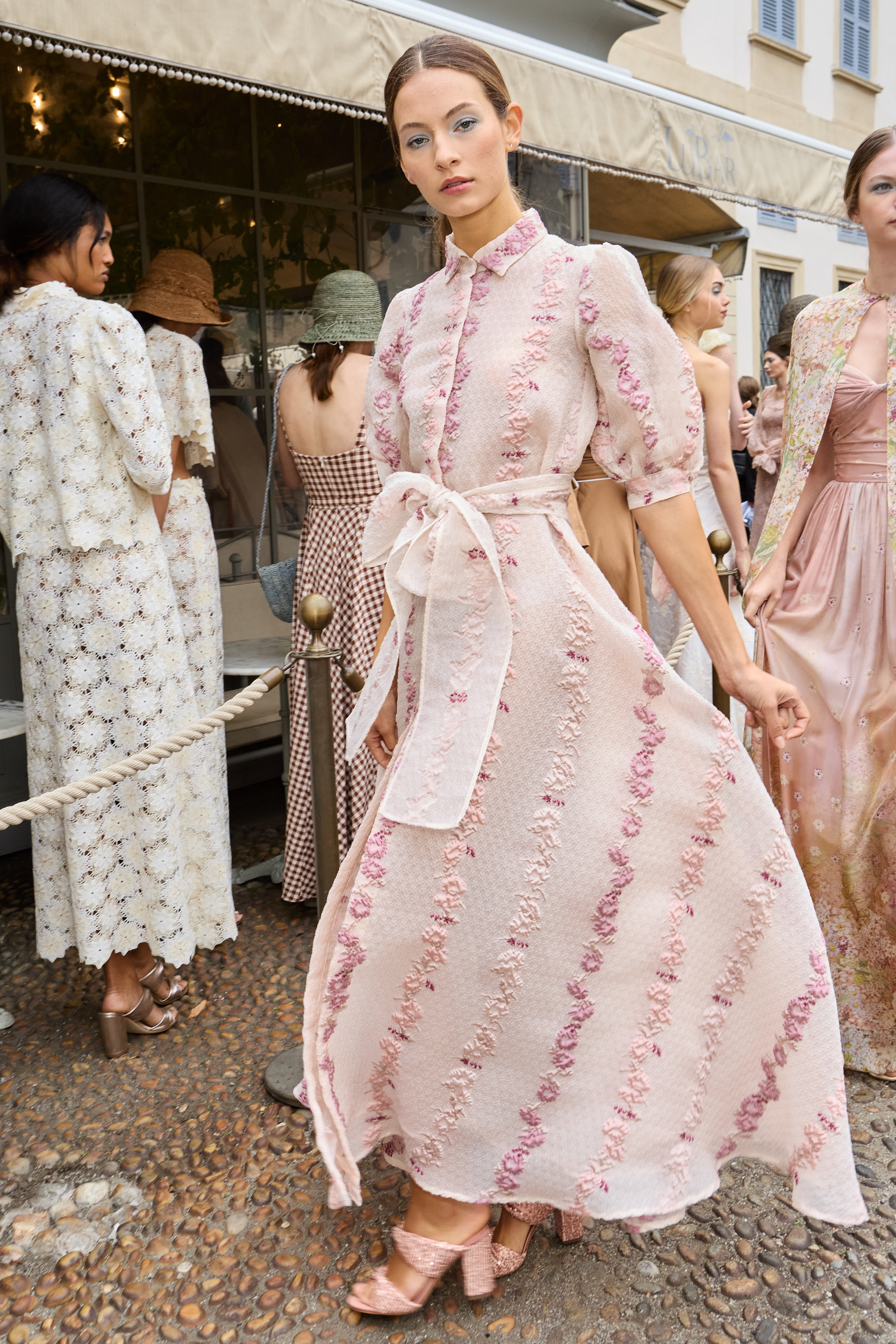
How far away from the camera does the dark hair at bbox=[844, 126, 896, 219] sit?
2.65 m

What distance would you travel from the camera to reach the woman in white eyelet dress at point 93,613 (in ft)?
9.10

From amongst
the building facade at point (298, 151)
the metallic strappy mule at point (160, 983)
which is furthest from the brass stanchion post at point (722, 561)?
the metallic strappy mule at point (160, 983)

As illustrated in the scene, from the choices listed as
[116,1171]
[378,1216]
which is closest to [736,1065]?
[378,1216]

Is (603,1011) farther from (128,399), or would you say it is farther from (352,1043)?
(128,399)

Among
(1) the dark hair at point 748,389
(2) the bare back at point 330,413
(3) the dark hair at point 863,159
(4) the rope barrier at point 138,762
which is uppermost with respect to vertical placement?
(1) the dark hair at point 748,389

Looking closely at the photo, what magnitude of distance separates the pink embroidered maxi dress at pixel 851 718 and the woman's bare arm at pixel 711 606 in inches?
40.1

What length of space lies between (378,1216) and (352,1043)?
0.59 m

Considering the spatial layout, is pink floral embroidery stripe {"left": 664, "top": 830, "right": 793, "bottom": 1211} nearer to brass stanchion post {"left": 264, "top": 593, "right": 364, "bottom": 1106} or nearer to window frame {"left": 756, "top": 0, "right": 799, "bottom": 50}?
brass stanchion post {"left": 264, "top": 593, "right": 364, "bottom": 1106}

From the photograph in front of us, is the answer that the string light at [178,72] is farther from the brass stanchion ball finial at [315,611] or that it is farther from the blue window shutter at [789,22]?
the blue window shutter at [789,22]

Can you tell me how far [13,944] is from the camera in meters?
3.64

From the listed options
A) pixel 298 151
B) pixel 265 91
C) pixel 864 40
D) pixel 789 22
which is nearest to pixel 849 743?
pixel 265 91

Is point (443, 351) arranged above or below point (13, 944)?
above

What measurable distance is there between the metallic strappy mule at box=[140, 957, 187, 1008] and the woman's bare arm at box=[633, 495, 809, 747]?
1.97m

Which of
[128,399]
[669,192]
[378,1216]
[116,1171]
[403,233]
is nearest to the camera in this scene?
[378,1216]
